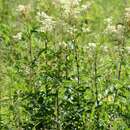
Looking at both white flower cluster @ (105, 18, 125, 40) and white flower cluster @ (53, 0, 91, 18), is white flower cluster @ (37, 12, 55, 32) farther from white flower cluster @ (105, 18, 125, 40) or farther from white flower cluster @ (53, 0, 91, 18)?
white flower cluster @ (105, 18, 125, 40)

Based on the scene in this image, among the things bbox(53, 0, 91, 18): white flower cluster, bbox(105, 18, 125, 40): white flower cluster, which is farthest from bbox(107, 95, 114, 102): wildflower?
bbox(53, 0, 91, 18): white flower cluster

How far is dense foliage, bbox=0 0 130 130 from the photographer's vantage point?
414 cm

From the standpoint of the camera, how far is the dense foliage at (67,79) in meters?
4.14

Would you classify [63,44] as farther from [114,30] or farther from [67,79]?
[114,30]

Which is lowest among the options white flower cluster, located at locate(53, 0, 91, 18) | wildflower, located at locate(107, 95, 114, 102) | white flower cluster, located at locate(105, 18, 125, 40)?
wildflower, located at locate(107, 95, 114, 102)

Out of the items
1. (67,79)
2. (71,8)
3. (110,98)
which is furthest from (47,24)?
(110,98)

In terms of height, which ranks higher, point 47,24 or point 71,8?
point 71,8

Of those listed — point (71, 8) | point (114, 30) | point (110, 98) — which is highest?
point (71, 8)

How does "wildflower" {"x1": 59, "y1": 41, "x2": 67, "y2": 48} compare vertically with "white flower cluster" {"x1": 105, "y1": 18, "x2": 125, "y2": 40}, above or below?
below

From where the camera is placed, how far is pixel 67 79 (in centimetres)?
433

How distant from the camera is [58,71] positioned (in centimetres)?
425

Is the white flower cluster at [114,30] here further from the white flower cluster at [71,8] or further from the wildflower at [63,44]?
the wildflower at [63,44]

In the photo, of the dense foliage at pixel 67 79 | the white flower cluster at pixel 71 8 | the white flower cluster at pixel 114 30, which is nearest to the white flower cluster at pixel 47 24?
the dense foliage at pixel 67 79

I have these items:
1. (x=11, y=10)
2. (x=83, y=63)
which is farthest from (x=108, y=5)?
(x=83, y=63)
